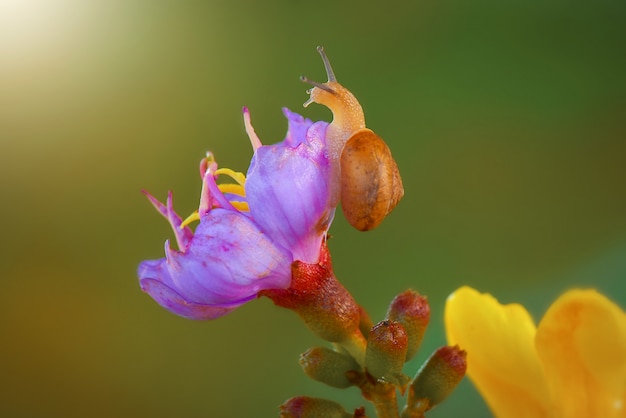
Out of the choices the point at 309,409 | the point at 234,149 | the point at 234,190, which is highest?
the point at 234,149

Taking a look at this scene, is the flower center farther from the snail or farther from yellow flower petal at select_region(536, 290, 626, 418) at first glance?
yellow flower petal at select_region(536, 290, 626, 418)

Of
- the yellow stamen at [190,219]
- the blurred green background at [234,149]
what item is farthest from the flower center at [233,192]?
the blurred green background at [234,149]

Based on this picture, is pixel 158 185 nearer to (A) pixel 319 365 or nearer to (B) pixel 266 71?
(B) pixel 266 71

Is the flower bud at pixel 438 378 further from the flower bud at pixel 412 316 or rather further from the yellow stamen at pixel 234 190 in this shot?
the yellow stamen at pixel 234 190

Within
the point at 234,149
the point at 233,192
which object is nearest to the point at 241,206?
the point at 233,192

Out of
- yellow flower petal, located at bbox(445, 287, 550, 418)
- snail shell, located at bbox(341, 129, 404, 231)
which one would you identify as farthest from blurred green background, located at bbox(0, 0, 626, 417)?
snail shell, located at bbox(341, 129, 404, 231)

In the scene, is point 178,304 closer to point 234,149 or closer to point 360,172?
point 360,172
